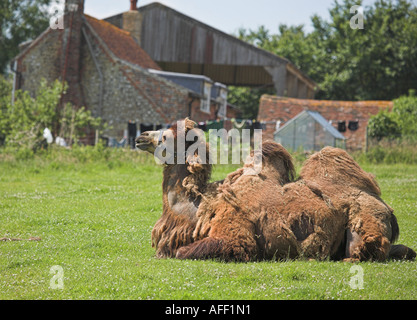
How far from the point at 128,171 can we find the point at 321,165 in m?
12.3

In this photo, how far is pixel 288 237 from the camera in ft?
25.7

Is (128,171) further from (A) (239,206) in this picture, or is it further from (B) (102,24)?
(B) (102,24)

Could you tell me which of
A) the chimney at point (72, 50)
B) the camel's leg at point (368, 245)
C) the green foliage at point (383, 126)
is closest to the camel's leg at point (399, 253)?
the camel's leg at point (368, 245)

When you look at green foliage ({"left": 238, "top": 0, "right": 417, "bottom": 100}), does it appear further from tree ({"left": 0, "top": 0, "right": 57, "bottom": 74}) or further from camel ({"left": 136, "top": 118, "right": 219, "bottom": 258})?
camel ({"left": 136, "top": 118, "right": 219, "bottom": 258})

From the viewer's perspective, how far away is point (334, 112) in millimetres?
32969

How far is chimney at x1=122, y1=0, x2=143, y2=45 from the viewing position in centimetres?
4528

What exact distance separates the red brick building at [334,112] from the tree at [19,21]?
29782 mm

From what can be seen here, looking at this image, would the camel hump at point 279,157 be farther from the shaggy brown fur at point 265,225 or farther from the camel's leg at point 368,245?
the camel's leg at point 368,245

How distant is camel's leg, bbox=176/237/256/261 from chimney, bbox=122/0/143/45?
3914 centimetres

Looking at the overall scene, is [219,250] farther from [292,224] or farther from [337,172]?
[337,172]

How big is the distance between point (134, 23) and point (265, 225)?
39575mm

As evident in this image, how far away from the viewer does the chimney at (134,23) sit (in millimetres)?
45281

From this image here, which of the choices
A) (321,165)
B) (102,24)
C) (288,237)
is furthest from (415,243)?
(102,24)

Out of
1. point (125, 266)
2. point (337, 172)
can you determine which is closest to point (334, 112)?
point (337, 172)
